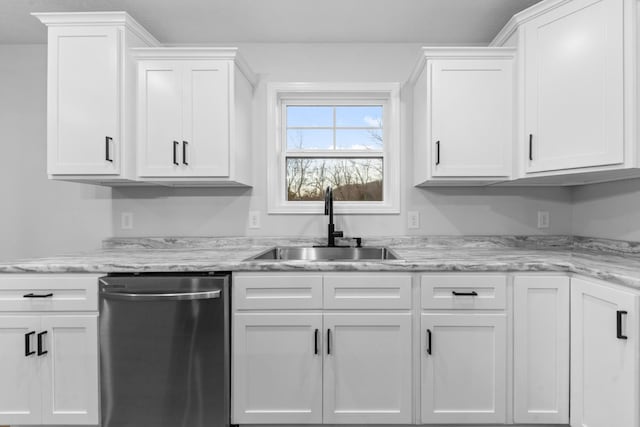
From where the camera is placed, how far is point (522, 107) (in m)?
1.98

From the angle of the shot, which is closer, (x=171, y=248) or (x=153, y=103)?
(x=153, y=103)

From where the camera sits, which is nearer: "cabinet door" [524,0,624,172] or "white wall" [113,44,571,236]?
"cabinet door" [524,0,624,172]

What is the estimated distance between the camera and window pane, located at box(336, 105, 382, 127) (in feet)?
8.50

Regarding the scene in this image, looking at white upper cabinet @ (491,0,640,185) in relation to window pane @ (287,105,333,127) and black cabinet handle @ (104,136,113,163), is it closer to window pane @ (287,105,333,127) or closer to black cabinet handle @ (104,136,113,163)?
window pane @ (287,105,333,127)

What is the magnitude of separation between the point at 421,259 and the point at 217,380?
46.8 inches

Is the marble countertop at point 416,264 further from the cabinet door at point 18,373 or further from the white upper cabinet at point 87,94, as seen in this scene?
the white upper cabinet at point 87,94

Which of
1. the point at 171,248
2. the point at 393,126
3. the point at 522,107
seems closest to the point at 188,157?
the point at 171,248

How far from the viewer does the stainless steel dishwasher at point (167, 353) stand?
1.66m

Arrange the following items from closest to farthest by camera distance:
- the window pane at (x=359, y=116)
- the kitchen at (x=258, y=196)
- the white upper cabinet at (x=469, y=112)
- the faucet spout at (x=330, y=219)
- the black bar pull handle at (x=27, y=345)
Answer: the black bar pull handle at (x=27, y=345), the white upper cabinet at (x=469, y=112), the faucet spout at (x=330, y=219), the kitchen at (x=258, y=196), the window pane at (x=359, y=116)

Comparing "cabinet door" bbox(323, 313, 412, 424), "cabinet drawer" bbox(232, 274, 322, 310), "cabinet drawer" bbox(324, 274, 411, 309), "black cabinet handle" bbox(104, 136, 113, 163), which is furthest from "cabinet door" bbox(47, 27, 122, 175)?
"cabinet door" bbox(323, 313, 412, 424)

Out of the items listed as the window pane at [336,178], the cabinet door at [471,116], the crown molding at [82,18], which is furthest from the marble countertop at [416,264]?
the crown molding at [82,18]

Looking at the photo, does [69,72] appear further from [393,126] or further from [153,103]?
[393,126]

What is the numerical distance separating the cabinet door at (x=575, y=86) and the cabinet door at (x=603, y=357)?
0.64 m

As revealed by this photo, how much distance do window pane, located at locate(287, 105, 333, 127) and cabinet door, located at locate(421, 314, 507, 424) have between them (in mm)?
1587
